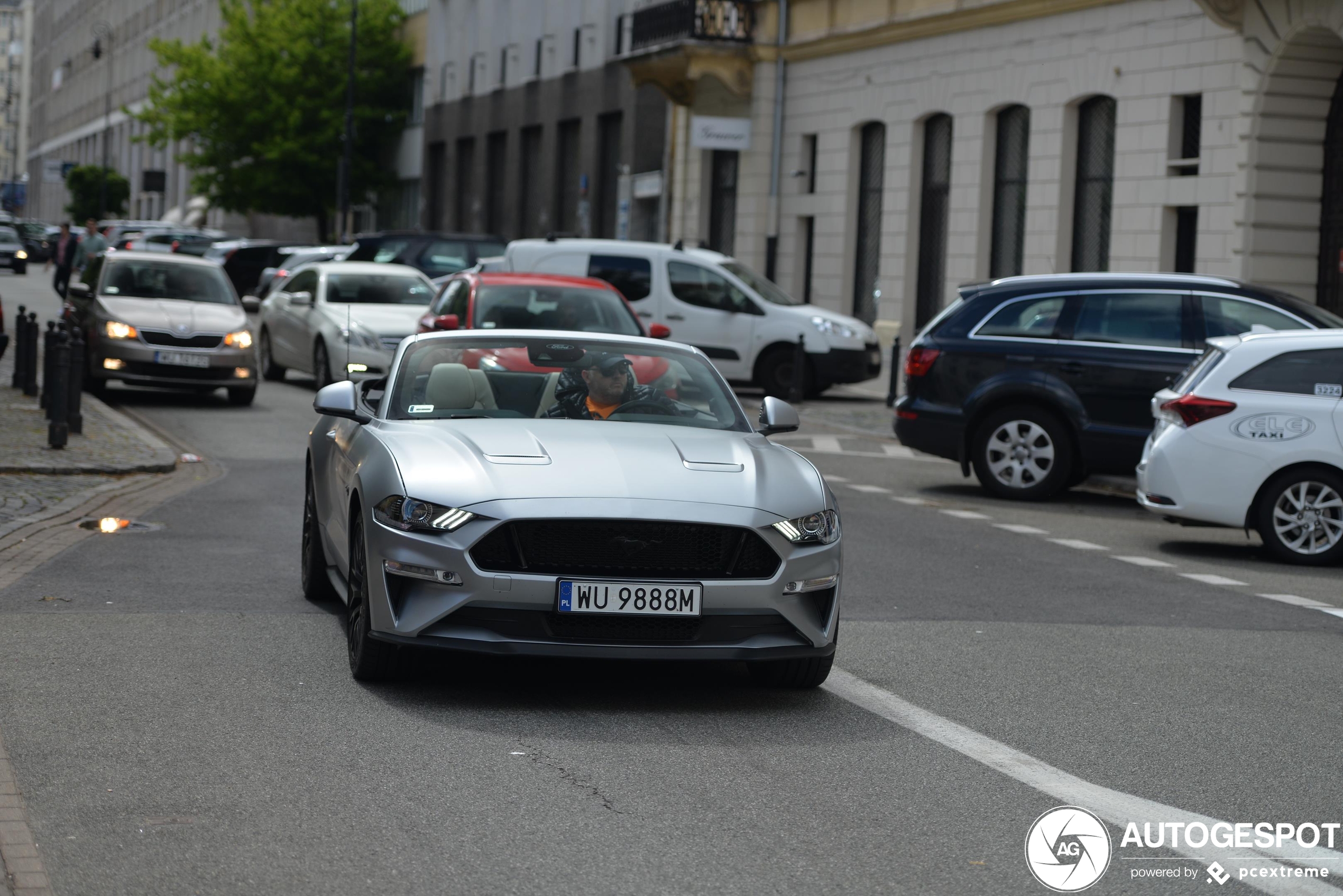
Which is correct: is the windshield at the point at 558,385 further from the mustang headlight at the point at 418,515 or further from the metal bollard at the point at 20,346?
the metal bollard at the point at 20,346

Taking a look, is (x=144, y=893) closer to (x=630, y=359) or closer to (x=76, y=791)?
(x=76, y=791)

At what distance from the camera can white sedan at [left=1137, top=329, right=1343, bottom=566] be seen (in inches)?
494

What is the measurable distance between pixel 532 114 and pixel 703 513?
149ft

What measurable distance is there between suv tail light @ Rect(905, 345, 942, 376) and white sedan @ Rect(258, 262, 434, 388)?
7.49 meters

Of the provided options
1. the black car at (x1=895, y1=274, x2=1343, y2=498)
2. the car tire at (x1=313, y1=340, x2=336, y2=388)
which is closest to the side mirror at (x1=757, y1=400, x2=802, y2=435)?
the black car at (x1=895, y1=274, x2=1343, y2=498)

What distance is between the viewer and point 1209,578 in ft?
38.9

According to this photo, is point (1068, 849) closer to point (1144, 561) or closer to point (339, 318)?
point (1144, 561)

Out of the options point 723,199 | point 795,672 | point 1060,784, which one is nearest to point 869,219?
point 723,199

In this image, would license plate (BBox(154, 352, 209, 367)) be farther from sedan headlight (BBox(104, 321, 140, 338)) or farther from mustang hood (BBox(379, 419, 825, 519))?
mustang hood (BBox(379, 419, 825, 519))

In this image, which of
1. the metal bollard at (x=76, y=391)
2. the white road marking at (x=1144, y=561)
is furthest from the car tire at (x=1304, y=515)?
the metal bollard at (x=76, y=391)

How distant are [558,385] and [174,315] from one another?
14.1 meters

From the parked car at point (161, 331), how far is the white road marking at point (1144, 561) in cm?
1144

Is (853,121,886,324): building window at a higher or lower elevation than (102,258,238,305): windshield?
higher

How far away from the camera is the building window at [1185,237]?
2670 cm
